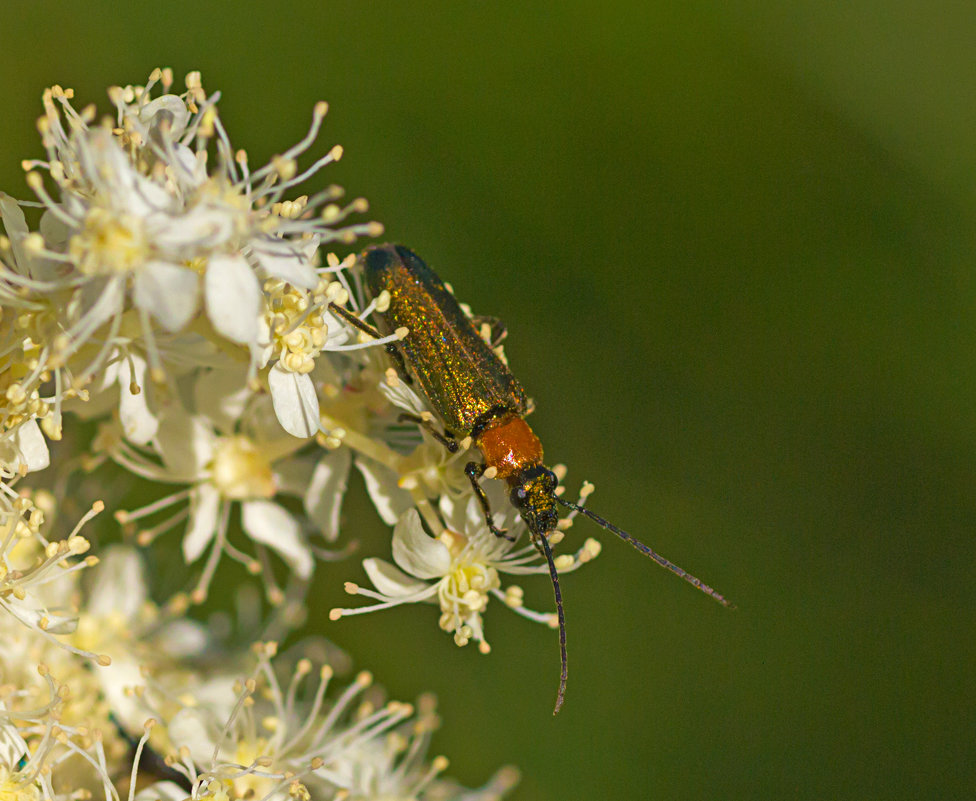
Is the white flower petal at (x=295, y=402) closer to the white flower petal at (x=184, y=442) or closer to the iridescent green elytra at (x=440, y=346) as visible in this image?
the iridescent green elytra at (x=440, y=346)

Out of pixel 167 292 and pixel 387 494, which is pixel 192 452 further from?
pixel 167 292

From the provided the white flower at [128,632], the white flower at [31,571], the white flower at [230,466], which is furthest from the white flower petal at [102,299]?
the white flower at [128,632]

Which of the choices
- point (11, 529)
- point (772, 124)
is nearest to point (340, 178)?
point (772, 124)

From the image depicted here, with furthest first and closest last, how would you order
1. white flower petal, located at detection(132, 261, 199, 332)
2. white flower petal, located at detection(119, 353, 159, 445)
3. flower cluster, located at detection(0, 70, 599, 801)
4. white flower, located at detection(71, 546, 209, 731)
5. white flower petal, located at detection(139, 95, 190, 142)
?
white flower, located at detection(71, 546, 209, 731) < white flower petal, located at detection(119, 353, 159, 445) < white flower petal, located at detection(139, 95, 190, 142) < flower cluster, located at detection(0, 70, 599, 801) < white flower petal, located at detection(132, 261, 199, 332)

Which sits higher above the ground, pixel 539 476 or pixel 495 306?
pixel 495 306

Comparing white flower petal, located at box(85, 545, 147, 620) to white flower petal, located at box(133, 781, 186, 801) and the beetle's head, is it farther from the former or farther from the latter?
the beetle's head

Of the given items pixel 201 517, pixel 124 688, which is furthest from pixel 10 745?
pixel 201 517

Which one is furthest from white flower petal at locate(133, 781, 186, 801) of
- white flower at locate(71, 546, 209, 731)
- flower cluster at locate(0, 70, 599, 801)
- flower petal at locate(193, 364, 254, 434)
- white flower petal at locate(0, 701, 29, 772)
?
Answer: flower petal at locate(193, 364, 254, 434)

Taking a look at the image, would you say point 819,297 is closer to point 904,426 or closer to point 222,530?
point 904,426
